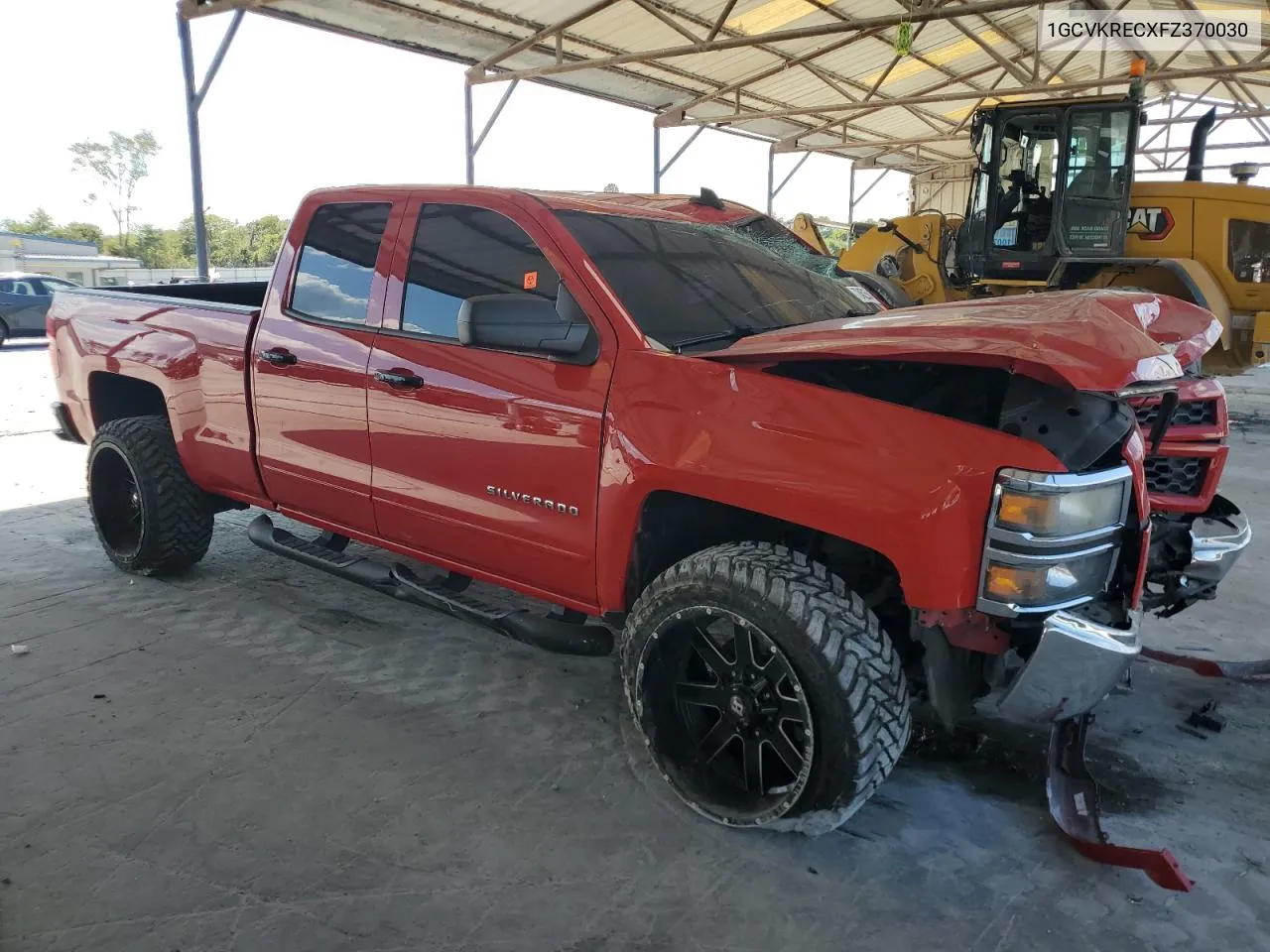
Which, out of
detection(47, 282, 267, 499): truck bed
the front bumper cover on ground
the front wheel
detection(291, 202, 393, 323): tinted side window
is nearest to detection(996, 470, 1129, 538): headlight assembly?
the front wheel

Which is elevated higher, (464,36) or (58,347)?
(464,36)

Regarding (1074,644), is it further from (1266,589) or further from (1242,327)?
(1242,327)

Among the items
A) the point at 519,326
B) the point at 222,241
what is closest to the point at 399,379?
the point at 519,326

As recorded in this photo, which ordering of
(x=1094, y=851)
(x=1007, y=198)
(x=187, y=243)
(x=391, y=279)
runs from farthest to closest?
(x=187, y=243)
(x=1007, y=198)
(x=391, y=279)
(x=1094, y=851)

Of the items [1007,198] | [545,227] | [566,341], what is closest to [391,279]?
[545,227]

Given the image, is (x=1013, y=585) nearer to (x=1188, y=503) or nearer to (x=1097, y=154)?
(x=1188, y=503)

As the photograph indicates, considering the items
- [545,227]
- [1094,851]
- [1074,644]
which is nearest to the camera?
[1074,644]

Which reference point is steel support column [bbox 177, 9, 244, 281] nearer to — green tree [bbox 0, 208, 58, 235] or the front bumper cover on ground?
the front bumper cover on ground

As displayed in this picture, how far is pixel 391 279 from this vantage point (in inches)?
132

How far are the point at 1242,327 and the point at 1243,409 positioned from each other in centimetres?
216

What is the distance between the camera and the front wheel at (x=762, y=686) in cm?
234

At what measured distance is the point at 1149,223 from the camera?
29.0ft

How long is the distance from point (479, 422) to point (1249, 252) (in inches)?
335

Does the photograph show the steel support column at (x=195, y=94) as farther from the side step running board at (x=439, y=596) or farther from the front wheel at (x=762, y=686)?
the front wheel at (x=762, y=686)
